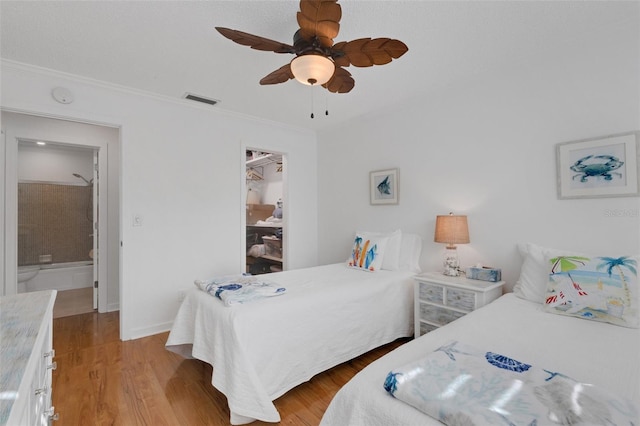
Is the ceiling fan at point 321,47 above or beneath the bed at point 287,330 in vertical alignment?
above

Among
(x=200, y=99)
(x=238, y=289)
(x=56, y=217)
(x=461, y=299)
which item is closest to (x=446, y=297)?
(x=461, y=299)

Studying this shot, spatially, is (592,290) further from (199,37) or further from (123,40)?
(123,40)

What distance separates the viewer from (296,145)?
173 inches

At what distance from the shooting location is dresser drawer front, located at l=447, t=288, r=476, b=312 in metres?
2.29

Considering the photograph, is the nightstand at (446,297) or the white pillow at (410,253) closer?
the nightstand at (446,297)

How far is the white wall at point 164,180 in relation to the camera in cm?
277

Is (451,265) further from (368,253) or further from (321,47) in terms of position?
(321,47)

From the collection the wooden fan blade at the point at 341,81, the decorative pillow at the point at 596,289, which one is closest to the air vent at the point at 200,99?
the wooden fan blade at the point at 341,81

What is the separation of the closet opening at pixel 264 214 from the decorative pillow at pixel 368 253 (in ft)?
6.91

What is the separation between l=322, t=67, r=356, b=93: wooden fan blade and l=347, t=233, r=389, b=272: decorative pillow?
1.62 m

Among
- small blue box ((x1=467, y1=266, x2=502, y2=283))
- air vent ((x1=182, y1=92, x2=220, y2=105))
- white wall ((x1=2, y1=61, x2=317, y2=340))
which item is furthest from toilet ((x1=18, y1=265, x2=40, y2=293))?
small blue box ((x1=467, y1=266, x2=502, y2=283))

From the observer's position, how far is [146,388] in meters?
2.14

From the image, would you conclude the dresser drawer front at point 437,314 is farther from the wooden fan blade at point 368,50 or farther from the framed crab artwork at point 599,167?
the wooden fan blade at point 368,50

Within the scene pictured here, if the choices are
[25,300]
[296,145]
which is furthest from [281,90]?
[25,300]
